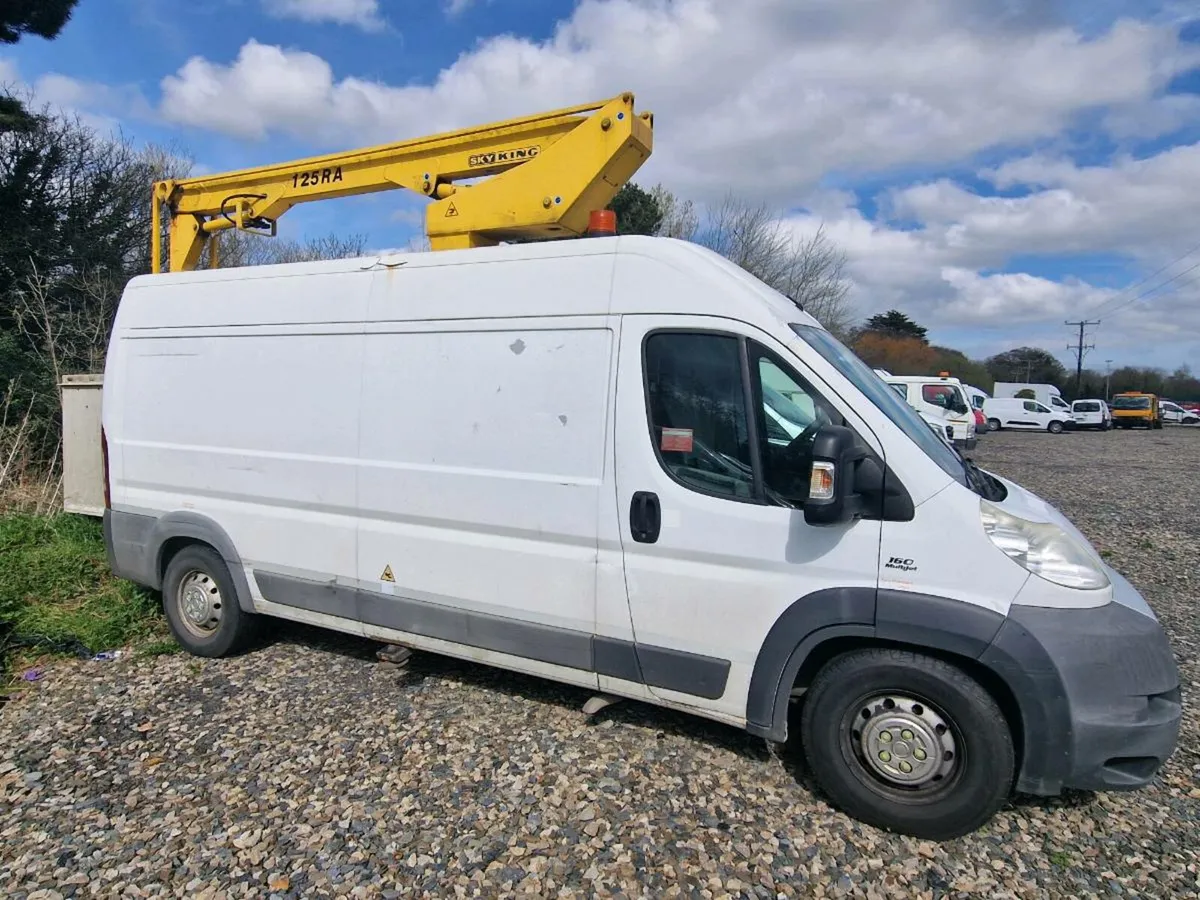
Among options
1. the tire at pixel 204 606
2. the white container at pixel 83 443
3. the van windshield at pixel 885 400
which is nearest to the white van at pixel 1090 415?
the van windshield at pixel 885 400

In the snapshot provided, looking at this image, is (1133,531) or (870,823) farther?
(1133,531)

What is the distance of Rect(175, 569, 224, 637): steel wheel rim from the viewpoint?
4.80 metres

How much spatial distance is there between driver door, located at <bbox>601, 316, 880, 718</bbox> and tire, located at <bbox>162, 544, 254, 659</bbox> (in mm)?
2796

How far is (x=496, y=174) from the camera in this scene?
524 cm

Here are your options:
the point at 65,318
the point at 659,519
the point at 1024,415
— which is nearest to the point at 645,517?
the point at 659,519

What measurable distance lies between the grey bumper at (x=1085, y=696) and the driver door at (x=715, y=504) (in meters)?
0.62

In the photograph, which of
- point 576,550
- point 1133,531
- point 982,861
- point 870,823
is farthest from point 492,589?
point 1133,531

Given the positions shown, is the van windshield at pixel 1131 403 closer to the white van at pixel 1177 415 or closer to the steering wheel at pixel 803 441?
the white van at pixel 1177 415

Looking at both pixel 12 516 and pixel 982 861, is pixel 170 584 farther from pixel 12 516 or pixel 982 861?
pixel 982 861

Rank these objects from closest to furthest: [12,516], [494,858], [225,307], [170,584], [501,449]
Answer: [494,858]
[501,449]
[225,307]
[170,584]
[12,516]

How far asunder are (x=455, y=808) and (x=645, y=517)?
1.49 metres

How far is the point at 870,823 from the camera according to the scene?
311 centimetres

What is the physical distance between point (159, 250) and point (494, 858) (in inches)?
228

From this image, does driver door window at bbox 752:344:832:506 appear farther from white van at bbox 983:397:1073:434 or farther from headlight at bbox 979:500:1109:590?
white van at bbox 983:397:1073:434
